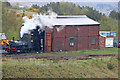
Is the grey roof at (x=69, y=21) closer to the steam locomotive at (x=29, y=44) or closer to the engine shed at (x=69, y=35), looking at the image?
the engine shed at (x=69, y=35)

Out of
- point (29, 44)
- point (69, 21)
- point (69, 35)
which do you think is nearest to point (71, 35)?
point (69, 35)

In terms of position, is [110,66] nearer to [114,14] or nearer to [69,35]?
[69,35]

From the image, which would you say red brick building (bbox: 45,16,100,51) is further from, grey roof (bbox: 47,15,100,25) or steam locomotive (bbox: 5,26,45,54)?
steam locomotive (bbox: 5,26,45,54)

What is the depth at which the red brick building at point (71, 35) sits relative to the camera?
24.0 metres

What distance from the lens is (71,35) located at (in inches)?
976

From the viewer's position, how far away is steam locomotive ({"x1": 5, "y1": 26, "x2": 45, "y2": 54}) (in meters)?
20.9

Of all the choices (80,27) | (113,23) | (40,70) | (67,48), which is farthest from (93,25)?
(40,70)

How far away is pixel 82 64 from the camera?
15969 mm

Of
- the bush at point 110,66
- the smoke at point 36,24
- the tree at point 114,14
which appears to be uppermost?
the tree at point 114,14

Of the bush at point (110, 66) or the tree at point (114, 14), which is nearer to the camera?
the bush at point (110, 66)

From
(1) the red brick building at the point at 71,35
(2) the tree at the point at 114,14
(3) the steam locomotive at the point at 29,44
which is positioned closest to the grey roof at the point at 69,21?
(1) the red brick building at the point at 71,35

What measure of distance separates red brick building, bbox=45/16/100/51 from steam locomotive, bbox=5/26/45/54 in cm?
100

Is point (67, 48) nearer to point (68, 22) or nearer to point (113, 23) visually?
point (68, 22)

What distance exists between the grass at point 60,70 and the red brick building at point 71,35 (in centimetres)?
745
